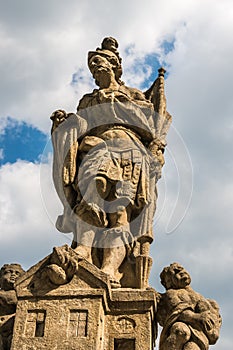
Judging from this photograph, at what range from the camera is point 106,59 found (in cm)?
1240

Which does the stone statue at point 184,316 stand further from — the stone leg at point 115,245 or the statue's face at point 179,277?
the stone leg at point 115,245

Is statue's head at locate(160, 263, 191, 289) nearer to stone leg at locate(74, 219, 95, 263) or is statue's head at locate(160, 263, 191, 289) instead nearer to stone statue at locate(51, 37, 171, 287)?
stone statue at locate(51, 37, 171, 287)

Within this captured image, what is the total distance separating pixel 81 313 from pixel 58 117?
3.99m

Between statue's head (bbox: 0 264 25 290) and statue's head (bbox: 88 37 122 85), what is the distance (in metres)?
3.75

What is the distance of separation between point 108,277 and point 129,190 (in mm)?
1850

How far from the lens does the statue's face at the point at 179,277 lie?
9.95m

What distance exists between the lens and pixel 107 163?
10867mm

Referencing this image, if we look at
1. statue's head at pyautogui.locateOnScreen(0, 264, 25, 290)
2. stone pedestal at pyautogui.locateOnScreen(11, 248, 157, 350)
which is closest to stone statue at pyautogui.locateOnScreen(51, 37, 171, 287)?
stone pedestal at pyautogui.locateOnScreen(11, 248, 157, 350)

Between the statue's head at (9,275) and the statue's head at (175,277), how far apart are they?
2.18 metres

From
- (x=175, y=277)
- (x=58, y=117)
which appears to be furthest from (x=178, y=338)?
(x=58, y=117)

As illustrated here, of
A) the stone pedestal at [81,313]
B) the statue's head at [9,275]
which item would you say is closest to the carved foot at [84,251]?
the stone pedestal at [81,313]

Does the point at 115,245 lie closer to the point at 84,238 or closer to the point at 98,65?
the point at 84,238

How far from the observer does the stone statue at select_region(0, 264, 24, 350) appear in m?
9.38

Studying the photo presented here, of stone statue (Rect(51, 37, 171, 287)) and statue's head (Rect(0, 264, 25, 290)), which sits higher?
stone statue (Rect(51, 37, 171, 287))
